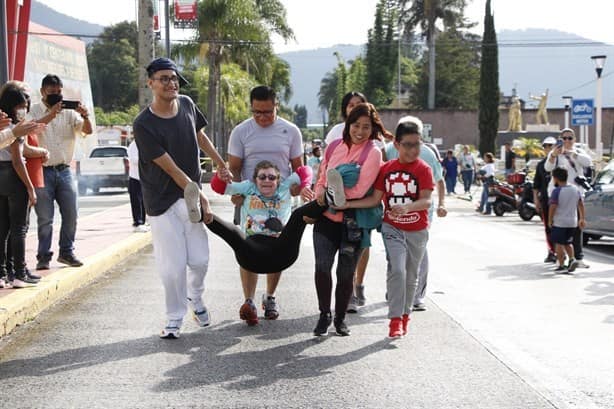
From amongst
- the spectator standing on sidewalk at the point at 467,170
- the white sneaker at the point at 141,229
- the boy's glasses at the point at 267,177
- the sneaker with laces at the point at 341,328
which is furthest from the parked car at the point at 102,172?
the sneaker with laces at the point at 341,328

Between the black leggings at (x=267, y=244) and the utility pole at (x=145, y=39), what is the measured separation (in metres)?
11.9

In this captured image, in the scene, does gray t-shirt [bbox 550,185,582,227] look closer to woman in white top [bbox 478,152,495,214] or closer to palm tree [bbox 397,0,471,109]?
woman in white top [bbox 478,152,495,214]

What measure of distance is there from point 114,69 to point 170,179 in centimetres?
9091

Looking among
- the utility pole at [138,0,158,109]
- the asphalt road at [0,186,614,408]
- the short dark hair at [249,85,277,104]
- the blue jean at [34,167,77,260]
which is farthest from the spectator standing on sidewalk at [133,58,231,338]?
the utility pole at [138,0,158,109]

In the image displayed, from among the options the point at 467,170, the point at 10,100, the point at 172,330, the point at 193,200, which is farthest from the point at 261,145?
the point at 467,170

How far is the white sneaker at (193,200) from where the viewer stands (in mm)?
6297

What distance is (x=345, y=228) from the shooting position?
6793mm

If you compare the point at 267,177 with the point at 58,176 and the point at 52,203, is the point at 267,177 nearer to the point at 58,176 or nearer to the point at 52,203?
the point at 58,176

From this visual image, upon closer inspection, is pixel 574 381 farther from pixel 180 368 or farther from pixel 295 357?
pixel 180 368

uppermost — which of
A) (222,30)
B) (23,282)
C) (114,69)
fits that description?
(114,69)

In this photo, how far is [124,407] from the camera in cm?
488

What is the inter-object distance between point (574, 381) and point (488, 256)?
24.9 feet

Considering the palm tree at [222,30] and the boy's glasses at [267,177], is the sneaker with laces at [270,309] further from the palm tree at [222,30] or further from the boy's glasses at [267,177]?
the palm tree at [222,30]

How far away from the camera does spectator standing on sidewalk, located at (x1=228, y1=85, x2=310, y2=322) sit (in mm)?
7215
